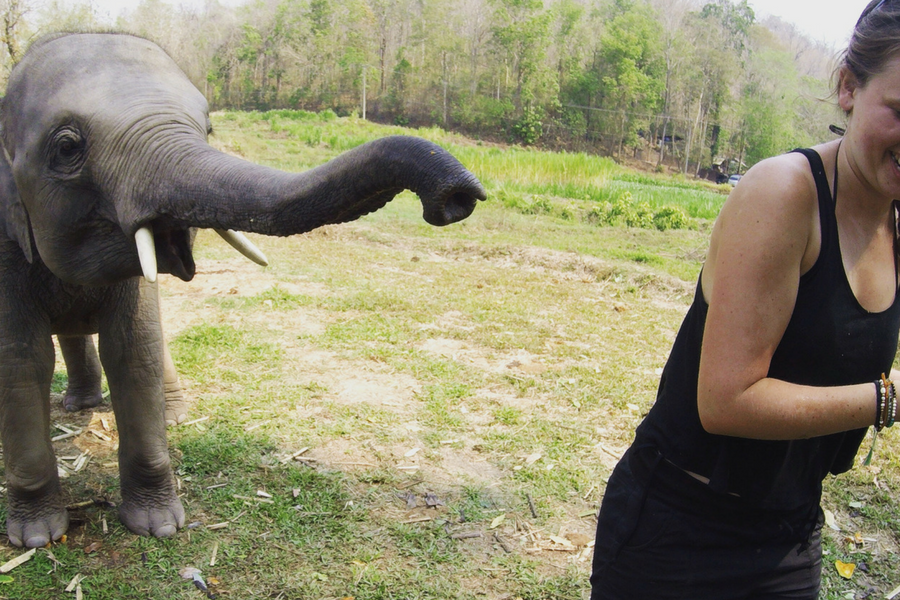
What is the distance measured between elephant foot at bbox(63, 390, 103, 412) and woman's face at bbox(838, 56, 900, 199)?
4434mm

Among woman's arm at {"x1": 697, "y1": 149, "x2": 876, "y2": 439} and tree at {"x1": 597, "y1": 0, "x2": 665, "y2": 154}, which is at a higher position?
tree at {"x1": 597, "y1": 0, "x2": 665, "y2": 154}

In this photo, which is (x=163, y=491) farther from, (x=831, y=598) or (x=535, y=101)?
(x=535, y=101)

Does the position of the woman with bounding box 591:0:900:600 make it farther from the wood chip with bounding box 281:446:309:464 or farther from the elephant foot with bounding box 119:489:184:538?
the wood chip with bounding box 281:446:309:464

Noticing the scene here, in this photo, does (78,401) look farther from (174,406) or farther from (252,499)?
(252,499)

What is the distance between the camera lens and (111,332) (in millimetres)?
3330

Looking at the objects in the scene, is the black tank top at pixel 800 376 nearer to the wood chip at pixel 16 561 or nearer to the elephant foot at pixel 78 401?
the wood chip at pixel 16 561

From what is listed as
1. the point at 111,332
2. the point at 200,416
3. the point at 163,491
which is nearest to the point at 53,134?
the point at 111,332

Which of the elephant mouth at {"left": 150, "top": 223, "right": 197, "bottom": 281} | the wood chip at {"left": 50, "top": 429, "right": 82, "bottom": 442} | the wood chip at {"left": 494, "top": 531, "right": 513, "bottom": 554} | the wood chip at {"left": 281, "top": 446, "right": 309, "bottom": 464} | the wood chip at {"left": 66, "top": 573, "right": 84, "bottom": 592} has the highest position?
the elephant mouth at {"left": 150, "top": 223, "right": 197, "bottom": 281}

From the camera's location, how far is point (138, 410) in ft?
11.0

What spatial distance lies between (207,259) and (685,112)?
36.6m

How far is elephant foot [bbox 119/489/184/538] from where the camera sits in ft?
10.9

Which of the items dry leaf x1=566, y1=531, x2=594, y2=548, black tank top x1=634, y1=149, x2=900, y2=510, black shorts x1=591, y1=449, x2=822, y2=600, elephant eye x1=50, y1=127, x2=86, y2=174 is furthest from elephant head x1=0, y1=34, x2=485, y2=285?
dry leaf x1=566, y1=531, x2=594, y2=548

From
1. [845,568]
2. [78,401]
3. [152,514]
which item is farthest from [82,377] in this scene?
[845,568]

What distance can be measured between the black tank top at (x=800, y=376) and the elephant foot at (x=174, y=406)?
328cm
